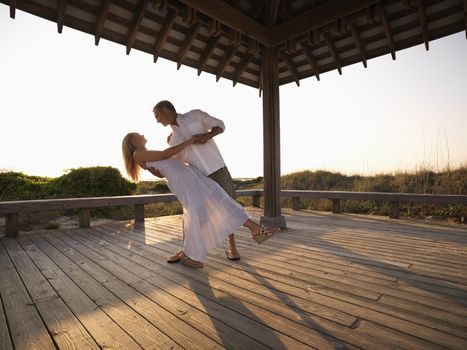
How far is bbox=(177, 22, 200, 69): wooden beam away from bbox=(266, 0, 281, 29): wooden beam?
1229 mm

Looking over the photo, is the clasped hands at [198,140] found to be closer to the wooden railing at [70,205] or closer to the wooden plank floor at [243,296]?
the wooden plank floor at [243,296]

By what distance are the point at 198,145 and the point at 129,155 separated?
726 mm

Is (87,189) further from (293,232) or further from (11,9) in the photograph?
(293,232)

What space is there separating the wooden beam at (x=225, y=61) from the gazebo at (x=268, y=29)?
0.06ft

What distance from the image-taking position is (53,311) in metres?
1.80

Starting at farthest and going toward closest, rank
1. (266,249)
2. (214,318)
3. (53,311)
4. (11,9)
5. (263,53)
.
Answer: (263,53) → (266,249) → (11,9) → (53,311) → (214,318)

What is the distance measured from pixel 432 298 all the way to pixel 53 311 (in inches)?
104

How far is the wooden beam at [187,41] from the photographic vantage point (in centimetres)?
442

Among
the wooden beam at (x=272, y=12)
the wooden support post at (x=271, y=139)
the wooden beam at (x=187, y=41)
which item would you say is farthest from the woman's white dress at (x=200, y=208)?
the wooden beam at (x=272, y=12)

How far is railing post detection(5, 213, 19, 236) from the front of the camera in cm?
417

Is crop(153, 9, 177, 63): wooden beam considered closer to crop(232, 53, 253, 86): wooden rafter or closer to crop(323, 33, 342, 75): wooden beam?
crop(232, 53, 253, 86): wooden rafter

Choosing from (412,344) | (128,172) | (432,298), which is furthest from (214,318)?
(128,172)

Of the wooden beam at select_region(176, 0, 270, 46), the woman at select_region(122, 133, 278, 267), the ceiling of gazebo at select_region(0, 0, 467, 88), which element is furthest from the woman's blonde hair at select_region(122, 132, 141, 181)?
the wooden beam at select_region(176, 0, 270, 46)

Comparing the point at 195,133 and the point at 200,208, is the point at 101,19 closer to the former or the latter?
the point at 195,133
